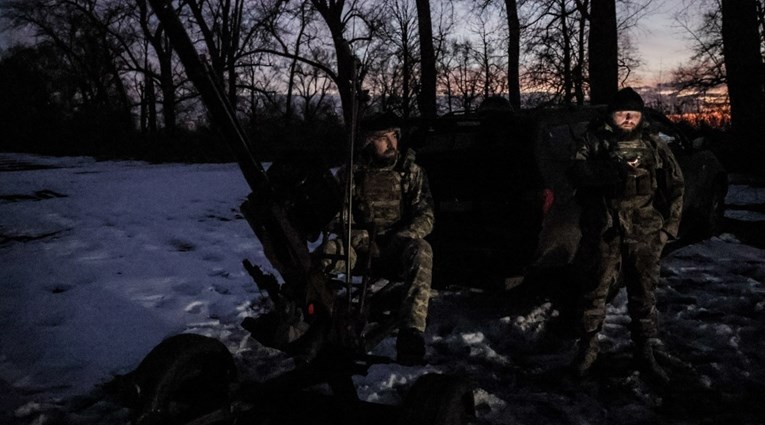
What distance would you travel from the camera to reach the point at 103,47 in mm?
39531

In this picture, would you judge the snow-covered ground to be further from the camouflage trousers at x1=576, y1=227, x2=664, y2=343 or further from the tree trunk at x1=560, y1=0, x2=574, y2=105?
the tree trunk at x1=560, y1=0, x2=574, y2=105

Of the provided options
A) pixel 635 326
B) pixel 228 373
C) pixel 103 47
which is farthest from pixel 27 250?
pixel 103 47

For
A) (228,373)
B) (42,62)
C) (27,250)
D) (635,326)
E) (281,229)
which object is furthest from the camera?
(42,62)

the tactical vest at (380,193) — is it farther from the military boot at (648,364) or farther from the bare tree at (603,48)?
the bare tree at (603,48)

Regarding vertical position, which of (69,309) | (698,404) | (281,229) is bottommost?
(698,404)

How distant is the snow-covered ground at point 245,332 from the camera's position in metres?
3.52

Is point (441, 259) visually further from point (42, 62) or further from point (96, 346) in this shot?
point (42, 62)

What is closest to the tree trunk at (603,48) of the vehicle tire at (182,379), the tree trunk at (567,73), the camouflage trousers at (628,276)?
the camouflage trousers at (628,276)

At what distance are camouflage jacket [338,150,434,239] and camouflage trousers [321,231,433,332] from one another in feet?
0.53

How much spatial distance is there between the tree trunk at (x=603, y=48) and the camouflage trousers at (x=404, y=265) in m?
9.16

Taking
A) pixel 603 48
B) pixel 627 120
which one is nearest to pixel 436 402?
pixel 627 120

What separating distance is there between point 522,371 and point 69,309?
4.37 metres

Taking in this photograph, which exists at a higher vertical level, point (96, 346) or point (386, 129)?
point (386, 129)

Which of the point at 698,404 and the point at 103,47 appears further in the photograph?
the point at 103,47
